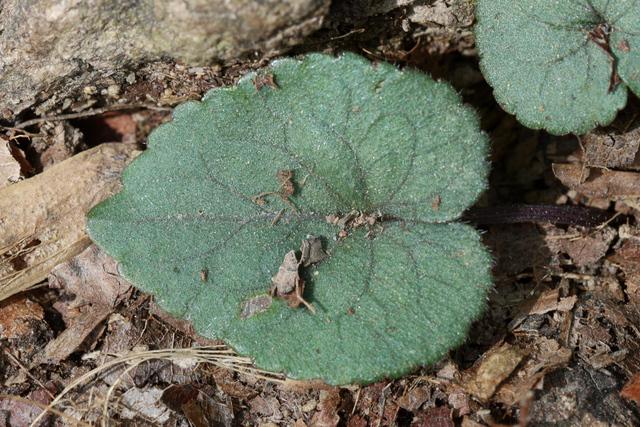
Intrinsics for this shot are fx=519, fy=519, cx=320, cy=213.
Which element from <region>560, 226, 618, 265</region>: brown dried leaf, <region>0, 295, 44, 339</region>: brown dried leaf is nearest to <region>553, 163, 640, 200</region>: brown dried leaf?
<region>560, 226, 618, 265</region>: brown dried leaf

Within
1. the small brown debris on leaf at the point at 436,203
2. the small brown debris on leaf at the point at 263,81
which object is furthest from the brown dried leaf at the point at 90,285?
the small brown debris on leaf at the point at 436,203

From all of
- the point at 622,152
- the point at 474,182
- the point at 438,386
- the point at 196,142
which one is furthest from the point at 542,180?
the point at 196,142

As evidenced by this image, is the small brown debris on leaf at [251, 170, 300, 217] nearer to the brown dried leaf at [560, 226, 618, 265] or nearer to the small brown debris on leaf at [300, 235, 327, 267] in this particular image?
the small brown debris on leaf at [300, 235, 327, 267]

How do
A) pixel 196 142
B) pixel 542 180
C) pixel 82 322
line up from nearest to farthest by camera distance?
pixel 196 142
pixel 82 322
pixel 542 180

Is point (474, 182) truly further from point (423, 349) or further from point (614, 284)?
point (614, 284)

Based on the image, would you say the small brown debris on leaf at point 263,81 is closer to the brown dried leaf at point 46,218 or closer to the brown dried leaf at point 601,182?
the brown dried leaf at point 46,218

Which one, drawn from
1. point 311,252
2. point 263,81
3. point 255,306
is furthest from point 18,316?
point 263,81
